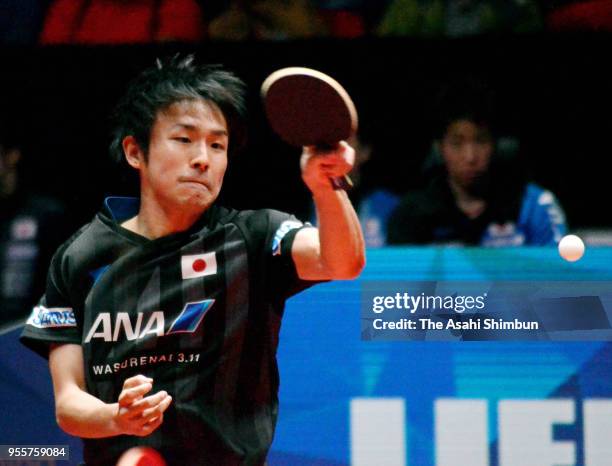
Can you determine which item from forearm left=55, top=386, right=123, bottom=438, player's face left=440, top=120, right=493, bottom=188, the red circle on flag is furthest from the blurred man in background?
forearm left=55, top=386, right=123, bottom=438

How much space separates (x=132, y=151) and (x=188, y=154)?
0.91ft

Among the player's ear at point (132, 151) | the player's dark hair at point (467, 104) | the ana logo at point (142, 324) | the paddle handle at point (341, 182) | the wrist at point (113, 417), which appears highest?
the player's dark hair at point (467, 104)

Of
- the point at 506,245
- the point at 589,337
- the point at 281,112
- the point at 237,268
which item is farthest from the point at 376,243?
the point at 281,112

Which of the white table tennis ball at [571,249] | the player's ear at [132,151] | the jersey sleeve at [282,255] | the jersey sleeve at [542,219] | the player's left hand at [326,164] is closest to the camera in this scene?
the player's left hand at [326,164]

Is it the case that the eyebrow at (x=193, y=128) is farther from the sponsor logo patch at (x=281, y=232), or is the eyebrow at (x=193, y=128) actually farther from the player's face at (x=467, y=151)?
the player's face at (x=467, y=151)

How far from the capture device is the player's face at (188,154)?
297 centimetres

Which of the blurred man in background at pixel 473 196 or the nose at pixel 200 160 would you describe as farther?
the blurred man in background at pixel 473 196

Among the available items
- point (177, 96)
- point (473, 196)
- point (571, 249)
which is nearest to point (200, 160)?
point (177, 96)

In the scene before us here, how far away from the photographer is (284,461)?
384 centimetres

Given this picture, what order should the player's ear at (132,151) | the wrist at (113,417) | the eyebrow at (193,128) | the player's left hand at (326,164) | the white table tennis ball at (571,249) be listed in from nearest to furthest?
the player's left hand at (326,164)
the wrist at (113,417)
the eyebrow at (193,128)
the player's ear at (132,151)
the white table tennis ball at (571,249)

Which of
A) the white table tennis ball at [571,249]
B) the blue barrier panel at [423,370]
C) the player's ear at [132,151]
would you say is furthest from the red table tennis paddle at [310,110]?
the white table tennis ball at [571,249]

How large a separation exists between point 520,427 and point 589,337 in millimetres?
423

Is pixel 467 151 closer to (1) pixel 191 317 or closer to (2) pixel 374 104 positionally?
(2) pixel 374 104

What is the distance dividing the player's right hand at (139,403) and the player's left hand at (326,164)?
677mm
